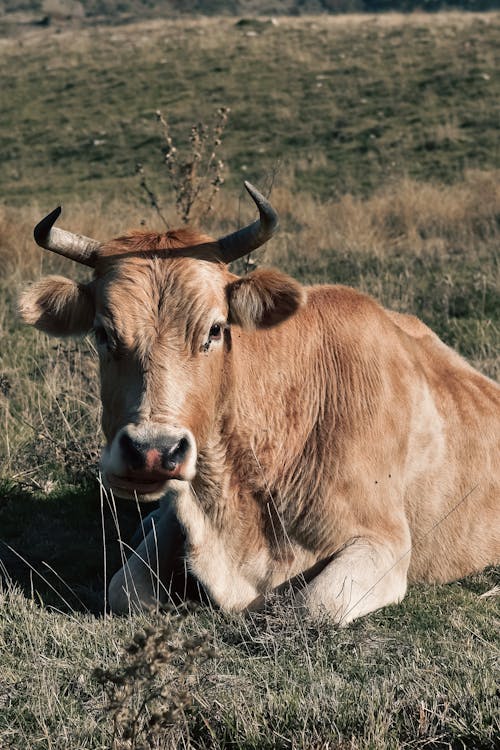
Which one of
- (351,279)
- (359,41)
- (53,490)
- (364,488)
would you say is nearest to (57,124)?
(359,41)

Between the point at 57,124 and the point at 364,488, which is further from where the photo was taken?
the point at 57,124

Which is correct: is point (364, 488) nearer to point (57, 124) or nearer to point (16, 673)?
point (16, 673)

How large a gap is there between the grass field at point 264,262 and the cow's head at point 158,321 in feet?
2.59

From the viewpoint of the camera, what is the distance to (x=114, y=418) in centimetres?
510

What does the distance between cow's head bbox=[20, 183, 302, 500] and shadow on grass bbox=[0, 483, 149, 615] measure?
116cm

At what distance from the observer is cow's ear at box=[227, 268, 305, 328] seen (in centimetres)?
542

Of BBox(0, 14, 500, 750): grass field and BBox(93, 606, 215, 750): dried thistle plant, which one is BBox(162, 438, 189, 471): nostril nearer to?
BBox(0, 14, 500, 750): grass field

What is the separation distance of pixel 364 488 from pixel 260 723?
1824 millimetres

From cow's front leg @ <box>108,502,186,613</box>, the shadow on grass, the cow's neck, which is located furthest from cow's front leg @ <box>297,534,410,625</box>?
the shadow on grass

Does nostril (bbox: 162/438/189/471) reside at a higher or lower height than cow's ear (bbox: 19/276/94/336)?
lower

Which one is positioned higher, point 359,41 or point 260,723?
point 260,723

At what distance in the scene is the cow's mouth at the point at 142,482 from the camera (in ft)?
15.3

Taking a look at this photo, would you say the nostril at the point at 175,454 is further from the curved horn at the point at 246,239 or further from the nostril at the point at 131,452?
the curved horn at the point at 246,239

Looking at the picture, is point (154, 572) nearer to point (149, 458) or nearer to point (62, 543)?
point (62, 543)
